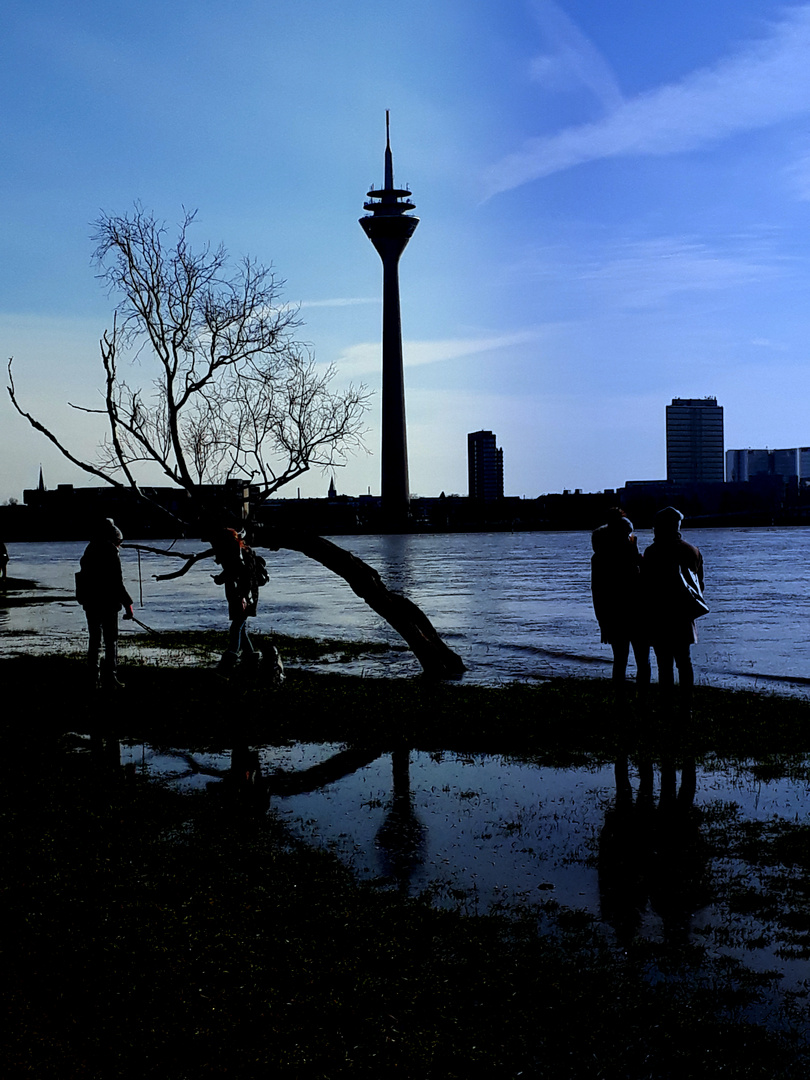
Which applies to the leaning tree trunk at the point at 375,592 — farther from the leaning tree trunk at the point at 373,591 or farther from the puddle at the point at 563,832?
the puddle at the point at 563,832

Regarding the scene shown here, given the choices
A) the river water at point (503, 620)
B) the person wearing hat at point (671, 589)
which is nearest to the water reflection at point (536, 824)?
the person wearing hat at point (671, 589)

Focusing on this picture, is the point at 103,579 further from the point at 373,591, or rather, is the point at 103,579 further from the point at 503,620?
the point at 503,620

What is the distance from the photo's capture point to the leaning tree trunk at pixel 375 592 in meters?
15.4

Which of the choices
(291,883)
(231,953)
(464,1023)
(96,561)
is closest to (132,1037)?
(231,953)

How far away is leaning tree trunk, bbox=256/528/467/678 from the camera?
15367 mm

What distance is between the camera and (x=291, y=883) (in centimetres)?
607

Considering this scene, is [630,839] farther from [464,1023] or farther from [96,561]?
[96,561]

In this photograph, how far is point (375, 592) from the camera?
15.3 m

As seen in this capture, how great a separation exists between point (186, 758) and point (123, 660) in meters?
8.27

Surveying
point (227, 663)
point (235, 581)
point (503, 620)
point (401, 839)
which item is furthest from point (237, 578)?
point (503, 620)

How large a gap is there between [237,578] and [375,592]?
7.83 ft

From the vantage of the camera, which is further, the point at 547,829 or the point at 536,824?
the point at 536,824

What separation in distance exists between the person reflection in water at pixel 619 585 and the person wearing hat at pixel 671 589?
9.1 inches

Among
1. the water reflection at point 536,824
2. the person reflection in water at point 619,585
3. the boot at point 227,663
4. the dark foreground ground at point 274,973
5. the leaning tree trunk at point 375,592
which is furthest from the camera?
the leaning tree trunk at point 375,592
